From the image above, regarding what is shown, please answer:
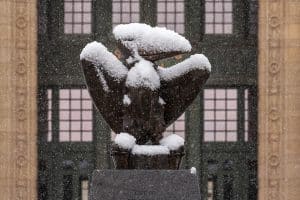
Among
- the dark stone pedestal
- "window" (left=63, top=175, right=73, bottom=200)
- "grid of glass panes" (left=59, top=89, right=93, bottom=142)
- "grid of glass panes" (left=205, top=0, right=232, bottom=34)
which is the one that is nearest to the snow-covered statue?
the dark stone pedestal

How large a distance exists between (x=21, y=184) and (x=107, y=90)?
1157 centimetres

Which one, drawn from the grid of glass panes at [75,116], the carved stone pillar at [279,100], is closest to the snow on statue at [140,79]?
the carved stone pillar at [279,100]

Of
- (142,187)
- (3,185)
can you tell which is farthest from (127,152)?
(3,185)

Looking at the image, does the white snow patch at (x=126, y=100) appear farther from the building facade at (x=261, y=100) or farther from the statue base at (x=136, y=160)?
the building facade at (x=261, y=100)

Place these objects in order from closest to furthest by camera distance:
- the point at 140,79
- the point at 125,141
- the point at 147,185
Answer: the point at 147,185 → the point at 125,141 → the point at 140,79

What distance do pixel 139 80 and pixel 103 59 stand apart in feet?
1.65

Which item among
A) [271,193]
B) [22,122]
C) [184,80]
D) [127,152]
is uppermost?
[184,80]

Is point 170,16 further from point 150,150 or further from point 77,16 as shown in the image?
point 150,150

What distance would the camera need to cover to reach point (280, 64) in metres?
23.5

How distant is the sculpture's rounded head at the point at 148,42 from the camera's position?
39.4 feet

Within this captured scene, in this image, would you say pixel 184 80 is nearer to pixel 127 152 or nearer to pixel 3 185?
pixel 127 152

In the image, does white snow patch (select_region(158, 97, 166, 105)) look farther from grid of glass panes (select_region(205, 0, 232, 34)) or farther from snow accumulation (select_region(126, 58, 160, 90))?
grid of glass panes (select_region(205, 0, 232, 34))

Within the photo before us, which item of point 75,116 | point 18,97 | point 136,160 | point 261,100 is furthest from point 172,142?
point 75,116

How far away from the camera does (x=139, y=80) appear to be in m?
11.9
